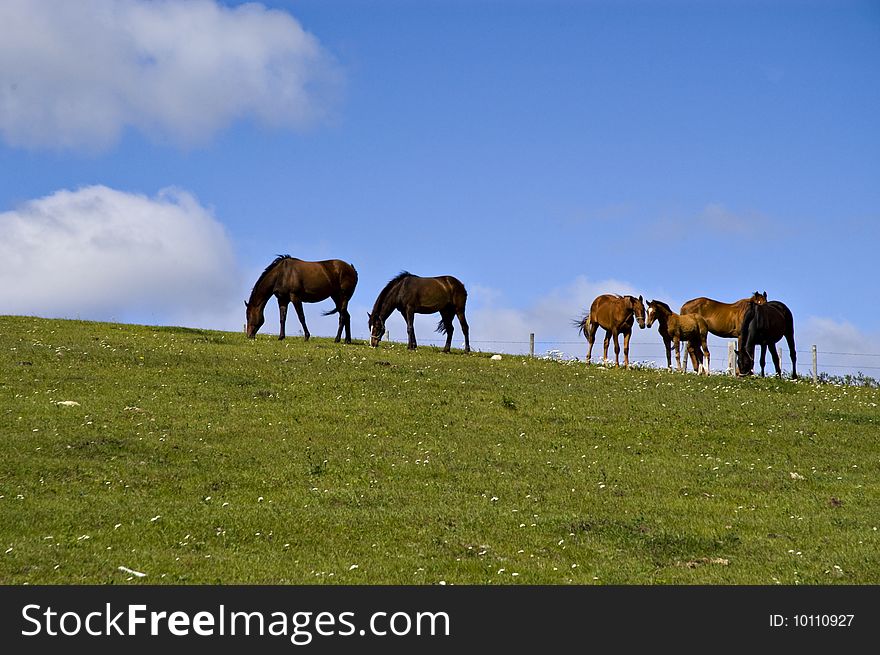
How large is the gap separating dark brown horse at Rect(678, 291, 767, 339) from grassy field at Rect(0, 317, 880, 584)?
18.4 ft

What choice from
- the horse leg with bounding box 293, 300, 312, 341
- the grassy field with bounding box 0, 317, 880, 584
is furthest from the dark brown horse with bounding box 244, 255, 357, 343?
the grassy field with bounding box 0, 317, 880, 584

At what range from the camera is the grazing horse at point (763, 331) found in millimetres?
34156

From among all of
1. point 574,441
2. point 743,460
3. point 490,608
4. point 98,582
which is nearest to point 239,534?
point 98,582

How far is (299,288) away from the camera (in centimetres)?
3866

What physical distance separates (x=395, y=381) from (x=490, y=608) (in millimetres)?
16242

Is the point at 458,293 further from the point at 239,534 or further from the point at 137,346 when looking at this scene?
the point at 239,534

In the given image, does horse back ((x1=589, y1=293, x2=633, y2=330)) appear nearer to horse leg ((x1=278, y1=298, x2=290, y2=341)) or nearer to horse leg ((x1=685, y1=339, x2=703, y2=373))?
horse leg ((x1=685, y1=339, x2=703, y2=373))

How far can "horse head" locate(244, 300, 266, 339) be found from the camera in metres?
38.6

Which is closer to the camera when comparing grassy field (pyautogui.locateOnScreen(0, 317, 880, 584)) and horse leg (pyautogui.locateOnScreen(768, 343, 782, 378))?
grassy field (pyautogui.locateOnScreen(0, 317, 880, 584))

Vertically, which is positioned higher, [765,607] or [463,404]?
[463,404]

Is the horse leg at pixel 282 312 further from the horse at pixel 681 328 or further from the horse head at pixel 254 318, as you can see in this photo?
the horse at pixel 681 328

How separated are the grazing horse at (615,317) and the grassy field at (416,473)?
17.7 feet

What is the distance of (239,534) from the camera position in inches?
612

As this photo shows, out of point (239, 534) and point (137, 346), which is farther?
point (137, 346)
